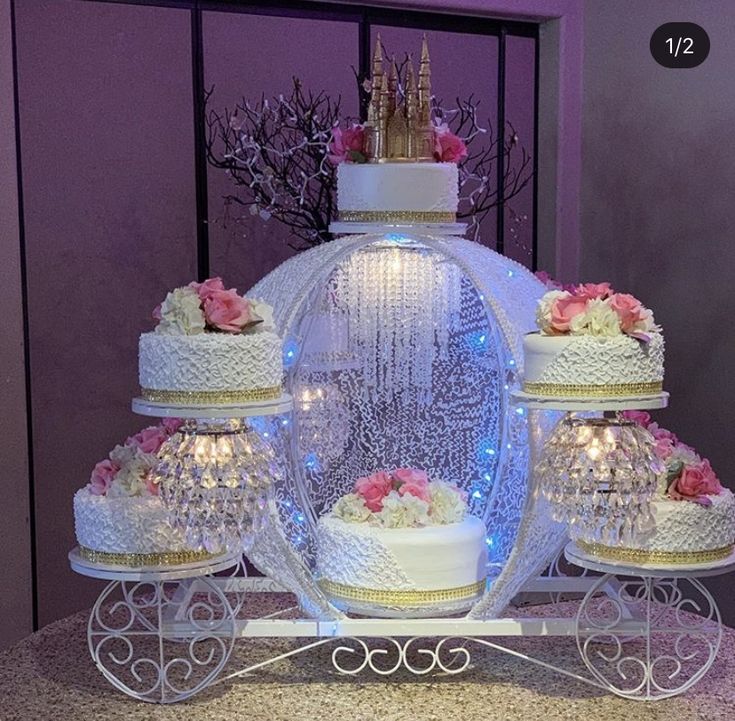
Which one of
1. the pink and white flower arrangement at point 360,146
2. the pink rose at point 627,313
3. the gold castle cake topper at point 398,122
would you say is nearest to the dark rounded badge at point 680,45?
the pink and white flower arrangement at point 360,146

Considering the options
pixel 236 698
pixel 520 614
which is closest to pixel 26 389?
pixel 236 698

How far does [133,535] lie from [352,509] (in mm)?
690

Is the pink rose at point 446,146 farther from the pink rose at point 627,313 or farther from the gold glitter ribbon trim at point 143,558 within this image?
the gold glitter ribbon trim at point 143,558

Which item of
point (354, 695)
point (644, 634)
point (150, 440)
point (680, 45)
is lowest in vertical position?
point (354, 695)

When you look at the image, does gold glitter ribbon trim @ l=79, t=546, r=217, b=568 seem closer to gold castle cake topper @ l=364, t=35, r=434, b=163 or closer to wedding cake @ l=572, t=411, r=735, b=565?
wedding cake @ l=572, t=411, r=735, b=565

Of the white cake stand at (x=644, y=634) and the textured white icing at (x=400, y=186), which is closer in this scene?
the white cake stand at (x=644, y=634)

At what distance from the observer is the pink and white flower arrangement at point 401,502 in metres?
3.92

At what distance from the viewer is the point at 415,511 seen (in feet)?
12.9

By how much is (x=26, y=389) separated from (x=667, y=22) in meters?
2.98

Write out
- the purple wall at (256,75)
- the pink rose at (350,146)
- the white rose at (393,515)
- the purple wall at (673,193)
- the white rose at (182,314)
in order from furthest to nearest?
the purple wall at (256,75), the purple wall at (673,193), the pink rose at (350,146), the white rose at (393,515), the white rose at (182,314)

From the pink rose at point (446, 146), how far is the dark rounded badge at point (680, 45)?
149cm

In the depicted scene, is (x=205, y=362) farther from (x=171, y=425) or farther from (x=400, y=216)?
(x=400, y=216)

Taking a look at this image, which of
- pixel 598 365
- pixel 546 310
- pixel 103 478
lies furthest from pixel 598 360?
pixel 103 478

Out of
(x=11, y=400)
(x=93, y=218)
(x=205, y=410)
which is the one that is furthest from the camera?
(x=93, y=218)
